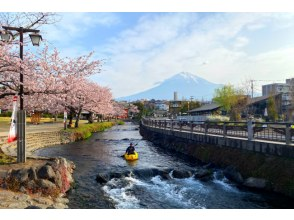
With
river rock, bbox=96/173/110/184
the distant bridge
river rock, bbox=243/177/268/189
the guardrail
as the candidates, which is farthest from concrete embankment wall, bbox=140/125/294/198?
river rock, bbox=96/173/110/184

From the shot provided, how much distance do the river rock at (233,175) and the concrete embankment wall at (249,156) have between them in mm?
294

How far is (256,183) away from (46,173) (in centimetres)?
924

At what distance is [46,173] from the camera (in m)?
11.6

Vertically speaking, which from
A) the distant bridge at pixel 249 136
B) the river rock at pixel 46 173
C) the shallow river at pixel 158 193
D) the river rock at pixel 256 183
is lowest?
the shallow river at pixel 158 193

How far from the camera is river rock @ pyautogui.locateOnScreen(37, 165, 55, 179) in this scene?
11.5 m

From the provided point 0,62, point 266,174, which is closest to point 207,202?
point 266,174

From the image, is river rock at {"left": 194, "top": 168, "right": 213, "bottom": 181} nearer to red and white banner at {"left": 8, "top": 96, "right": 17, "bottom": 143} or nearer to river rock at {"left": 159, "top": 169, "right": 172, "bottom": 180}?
river rock at {"left": 159, "top": 169, "right": 172, "bottom": 180}

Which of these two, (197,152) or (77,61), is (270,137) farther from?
(77,61)

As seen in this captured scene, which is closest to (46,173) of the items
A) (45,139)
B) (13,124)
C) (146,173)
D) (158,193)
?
(13,124)

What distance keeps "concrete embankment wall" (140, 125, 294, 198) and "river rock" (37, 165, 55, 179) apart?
31.0 ft

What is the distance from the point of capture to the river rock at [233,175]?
47.5 ft

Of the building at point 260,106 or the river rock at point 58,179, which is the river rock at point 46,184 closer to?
the river rock at point 58,179

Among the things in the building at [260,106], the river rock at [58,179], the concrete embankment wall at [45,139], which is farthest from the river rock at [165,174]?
the building at [260,106]

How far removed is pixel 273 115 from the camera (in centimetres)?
5616
